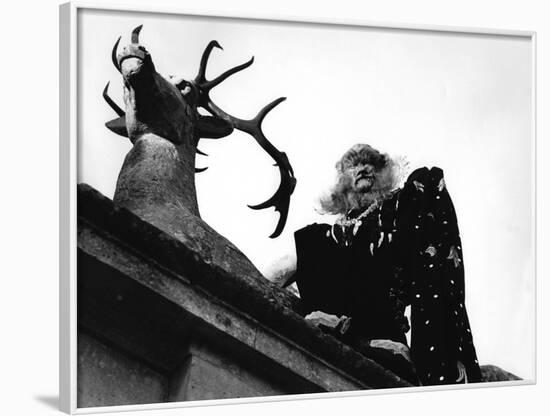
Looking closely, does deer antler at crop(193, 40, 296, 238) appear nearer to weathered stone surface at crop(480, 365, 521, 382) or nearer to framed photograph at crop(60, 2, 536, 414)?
framed photograph at crop(60, 2, 536, 414)

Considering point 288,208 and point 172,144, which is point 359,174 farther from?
point 172,144

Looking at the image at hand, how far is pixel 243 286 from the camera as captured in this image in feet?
29.2

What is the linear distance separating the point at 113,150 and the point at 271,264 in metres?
1.14

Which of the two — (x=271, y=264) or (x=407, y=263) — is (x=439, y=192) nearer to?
(x=407, y=263)

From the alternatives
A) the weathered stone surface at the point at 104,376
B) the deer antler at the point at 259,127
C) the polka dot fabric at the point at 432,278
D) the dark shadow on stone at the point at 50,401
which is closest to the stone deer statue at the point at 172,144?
the deer antler at the point at 259,127

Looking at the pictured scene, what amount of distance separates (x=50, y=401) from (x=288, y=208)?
66.8 inches

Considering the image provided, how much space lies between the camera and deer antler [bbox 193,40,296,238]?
930 centimetres

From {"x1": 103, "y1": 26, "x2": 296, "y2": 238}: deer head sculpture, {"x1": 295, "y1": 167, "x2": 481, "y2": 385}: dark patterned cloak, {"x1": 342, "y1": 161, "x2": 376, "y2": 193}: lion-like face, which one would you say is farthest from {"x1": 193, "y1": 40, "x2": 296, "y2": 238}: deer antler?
{"x1": 342, "y1": 161, "x2": 376, "y2": 193}: lion-like face

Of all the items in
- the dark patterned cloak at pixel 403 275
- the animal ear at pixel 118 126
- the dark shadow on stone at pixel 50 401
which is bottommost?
the dark shadow on stone at pixel 50 401

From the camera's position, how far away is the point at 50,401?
352 inches

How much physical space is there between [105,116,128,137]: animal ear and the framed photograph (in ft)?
0.03

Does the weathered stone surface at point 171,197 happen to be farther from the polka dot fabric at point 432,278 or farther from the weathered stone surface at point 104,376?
the polka dot fabric at point 432,278

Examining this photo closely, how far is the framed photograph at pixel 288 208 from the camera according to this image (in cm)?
869

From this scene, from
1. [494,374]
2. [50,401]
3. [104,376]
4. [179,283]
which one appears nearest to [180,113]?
[179,283]
